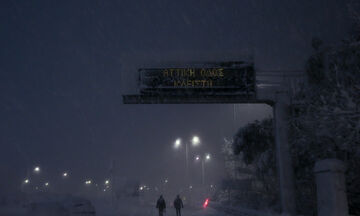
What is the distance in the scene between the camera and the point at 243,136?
1034 inches

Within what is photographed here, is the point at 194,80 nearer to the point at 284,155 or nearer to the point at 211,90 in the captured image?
the point at 211,90

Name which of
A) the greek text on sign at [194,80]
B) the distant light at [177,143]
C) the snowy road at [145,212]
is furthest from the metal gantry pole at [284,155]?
the distant light at [177,143]

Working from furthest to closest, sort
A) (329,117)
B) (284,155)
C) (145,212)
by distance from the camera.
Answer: (145,212) → (284,155) → (329,117)

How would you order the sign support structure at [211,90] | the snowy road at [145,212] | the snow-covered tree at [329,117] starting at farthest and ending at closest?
the snowy road at [145,212] → the sign support structure at [211,90] → the snow-covered tree at [329,117]

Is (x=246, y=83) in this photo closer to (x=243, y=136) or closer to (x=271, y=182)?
(x=243, y=136)

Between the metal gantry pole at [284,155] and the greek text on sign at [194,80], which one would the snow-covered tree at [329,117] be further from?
the greek text on sign at [194,80]

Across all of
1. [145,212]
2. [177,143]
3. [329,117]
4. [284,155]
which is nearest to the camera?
[329,117]

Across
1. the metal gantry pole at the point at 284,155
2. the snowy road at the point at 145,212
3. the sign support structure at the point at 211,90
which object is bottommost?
the snowy road at the point at 145,212

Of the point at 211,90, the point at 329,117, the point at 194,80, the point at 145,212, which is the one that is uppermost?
the point at 194,80

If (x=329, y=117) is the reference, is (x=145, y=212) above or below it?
below

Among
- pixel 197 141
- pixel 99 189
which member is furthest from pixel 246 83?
pixel 99 189

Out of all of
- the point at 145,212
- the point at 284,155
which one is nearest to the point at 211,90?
the point at 284,155

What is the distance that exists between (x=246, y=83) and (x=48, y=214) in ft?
39.3

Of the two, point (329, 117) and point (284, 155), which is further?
point (284, 155)
